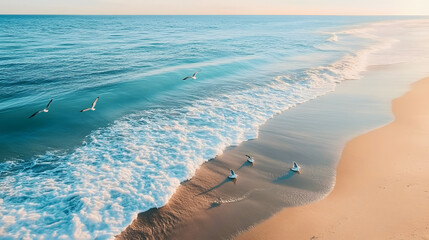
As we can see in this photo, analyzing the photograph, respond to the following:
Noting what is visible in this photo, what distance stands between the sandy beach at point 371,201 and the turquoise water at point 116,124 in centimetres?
395

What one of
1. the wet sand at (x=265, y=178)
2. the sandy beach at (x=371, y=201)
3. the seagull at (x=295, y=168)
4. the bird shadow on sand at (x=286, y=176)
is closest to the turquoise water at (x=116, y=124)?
the wet sand at (x=265, y=178)

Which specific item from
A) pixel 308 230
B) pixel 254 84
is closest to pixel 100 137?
pixel 308 230

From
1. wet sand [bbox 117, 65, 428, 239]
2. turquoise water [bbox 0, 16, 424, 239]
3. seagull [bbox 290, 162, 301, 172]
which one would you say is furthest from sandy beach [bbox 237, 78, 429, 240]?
turquoise water [bbox 0, 16, 424, 239]

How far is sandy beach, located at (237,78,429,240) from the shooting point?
6.56 meters

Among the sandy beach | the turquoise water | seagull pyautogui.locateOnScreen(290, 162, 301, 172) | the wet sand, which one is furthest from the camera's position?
seagull pyautogui.locateOnScreen(290, 162, 301, 172)

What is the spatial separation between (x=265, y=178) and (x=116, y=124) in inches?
325

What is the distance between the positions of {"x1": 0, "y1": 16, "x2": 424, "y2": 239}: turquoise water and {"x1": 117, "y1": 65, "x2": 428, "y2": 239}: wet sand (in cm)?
59

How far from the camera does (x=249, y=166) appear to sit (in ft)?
31.2

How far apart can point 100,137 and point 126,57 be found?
19.6 metres

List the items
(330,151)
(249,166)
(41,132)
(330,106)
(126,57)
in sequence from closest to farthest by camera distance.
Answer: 1. (249,166)
2. (330,151)
3. (41,132)
4. (330,106)
5. (126,57)

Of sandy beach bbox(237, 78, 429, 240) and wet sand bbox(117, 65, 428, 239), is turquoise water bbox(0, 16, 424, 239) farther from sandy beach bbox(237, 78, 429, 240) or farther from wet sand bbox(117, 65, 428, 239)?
sandy beach bbox(237, 78, 429, 240)

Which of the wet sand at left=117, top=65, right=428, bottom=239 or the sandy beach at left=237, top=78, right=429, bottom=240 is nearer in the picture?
the sandy beach at left=237, top=78, right=429, bottom=240

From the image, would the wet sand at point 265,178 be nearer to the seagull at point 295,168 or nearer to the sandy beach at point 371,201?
the seagull at point 295,168

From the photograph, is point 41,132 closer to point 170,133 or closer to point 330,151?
point 170,133
